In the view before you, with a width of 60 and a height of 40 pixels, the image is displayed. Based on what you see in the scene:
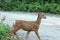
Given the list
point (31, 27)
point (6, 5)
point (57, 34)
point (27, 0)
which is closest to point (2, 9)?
point (6, 5)

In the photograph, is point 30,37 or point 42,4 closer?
point 30,37

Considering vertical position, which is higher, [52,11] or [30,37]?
[30,37]

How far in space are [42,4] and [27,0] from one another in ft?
11.0

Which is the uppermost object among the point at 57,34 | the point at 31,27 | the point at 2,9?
the point at 31,27

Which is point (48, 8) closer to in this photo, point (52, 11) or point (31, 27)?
Answer: point (52, 11)

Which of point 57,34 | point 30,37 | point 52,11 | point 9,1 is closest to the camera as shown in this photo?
point 30,37

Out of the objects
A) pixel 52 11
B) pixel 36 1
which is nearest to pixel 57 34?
pixel 52 11

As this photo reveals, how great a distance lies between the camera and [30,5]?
34031 millimetres

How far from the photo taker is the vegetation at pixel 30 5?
31.6m

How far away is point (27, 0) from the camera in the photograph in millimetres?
37031

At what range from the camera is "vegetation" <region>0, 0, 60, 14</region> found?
31.6 metres

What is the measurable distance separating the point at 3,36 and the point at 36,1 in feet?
84.8

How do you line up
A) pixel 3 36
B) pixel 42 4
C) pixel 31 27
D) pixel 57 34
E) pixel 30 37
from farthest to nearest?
pixel 42 4
pixel 57 34
pixel 30 37
pixel 31 27
pixel 3 36

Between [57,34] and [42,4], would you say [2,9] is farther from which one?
[57,34]
